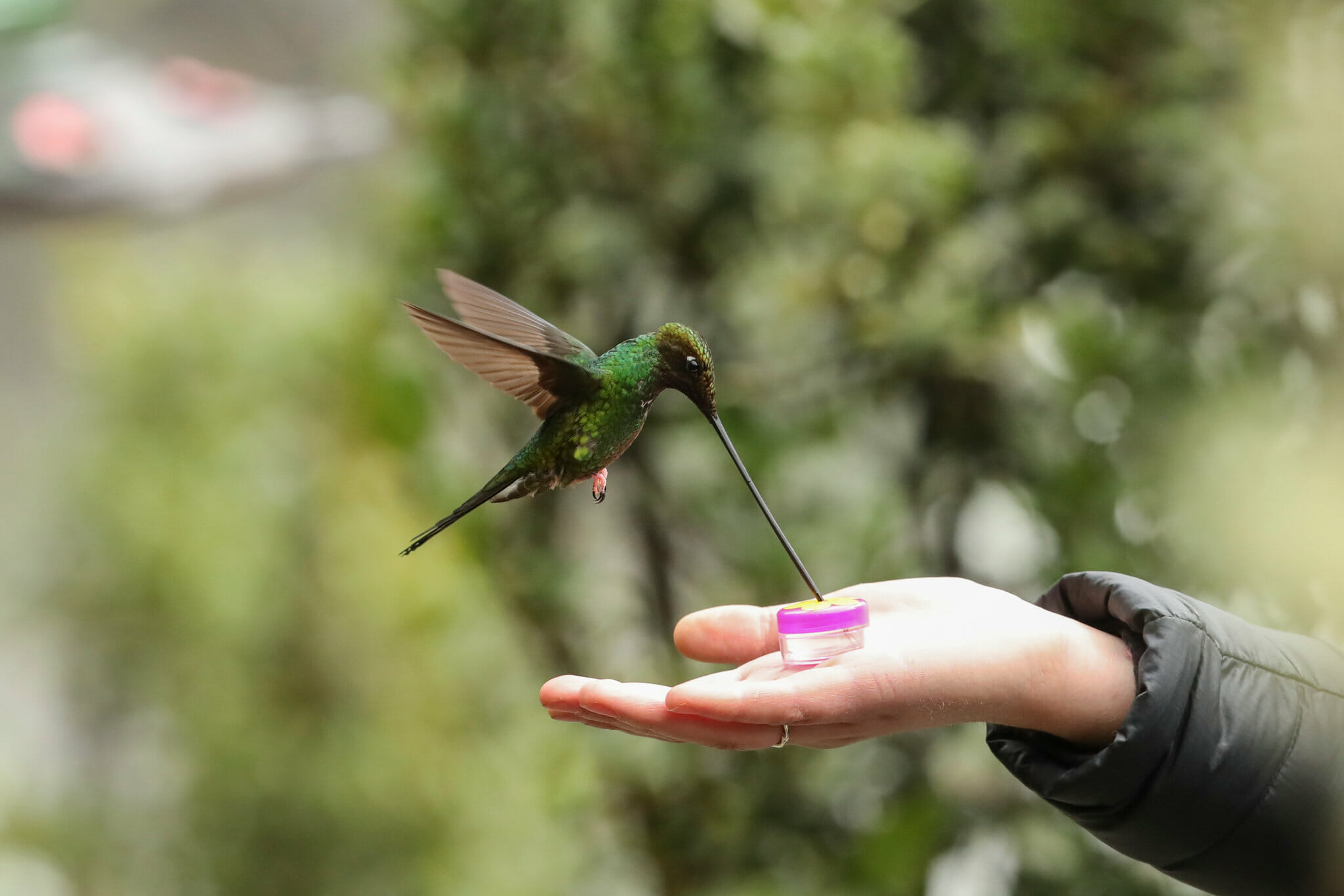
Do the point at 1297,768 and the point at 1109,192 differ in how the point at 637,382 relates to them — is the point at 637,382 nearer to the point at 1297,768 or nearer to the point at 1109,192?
the point at 1297,768

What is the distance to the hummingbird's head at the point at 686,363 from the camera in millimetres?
474

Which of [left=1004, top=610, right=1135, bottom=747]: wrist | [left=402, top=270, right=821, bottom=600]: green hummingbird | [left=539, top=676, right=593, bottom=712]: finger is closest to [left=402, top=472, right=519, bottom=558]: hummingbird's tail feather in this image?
[left=402, top=270, right=821, bottom=600]: green hummingbird

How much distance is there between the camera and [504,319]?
49 cm

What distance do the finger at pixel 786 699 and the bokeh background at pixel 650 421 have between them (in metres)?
0.24

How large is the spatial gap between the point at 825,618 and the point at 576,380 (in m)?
0.16

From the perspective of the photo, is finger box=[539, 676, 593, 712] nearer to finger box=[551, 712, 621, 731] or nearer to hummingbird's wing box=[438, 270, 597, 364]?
finger box=[551, 712, 621, 731]

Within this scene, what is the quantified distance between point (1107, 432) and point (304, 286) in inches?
53.1

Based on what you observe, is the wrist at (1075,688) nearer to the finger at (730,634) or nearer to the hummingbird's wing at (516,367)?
the finger at (730,634)

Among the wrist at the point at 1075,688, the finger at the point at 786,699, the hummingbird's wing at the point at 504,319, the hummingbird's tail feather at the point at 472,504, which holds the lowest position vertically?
the wrist at the point at 1075,688

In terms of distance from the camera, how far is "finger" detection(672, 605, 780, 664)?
2.15ft

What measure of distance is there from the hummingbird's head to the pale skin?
14cm

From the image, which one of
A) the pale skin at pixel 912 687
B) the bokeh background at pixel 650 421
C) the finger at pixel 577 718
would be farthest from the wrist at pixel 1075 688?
the finger at pixel 577 718

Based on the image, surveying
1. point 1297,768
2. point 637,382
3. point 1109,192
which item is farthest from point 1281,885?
point 1109,192

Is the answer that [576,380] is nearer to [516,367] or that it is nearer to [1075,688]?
[516,367]
